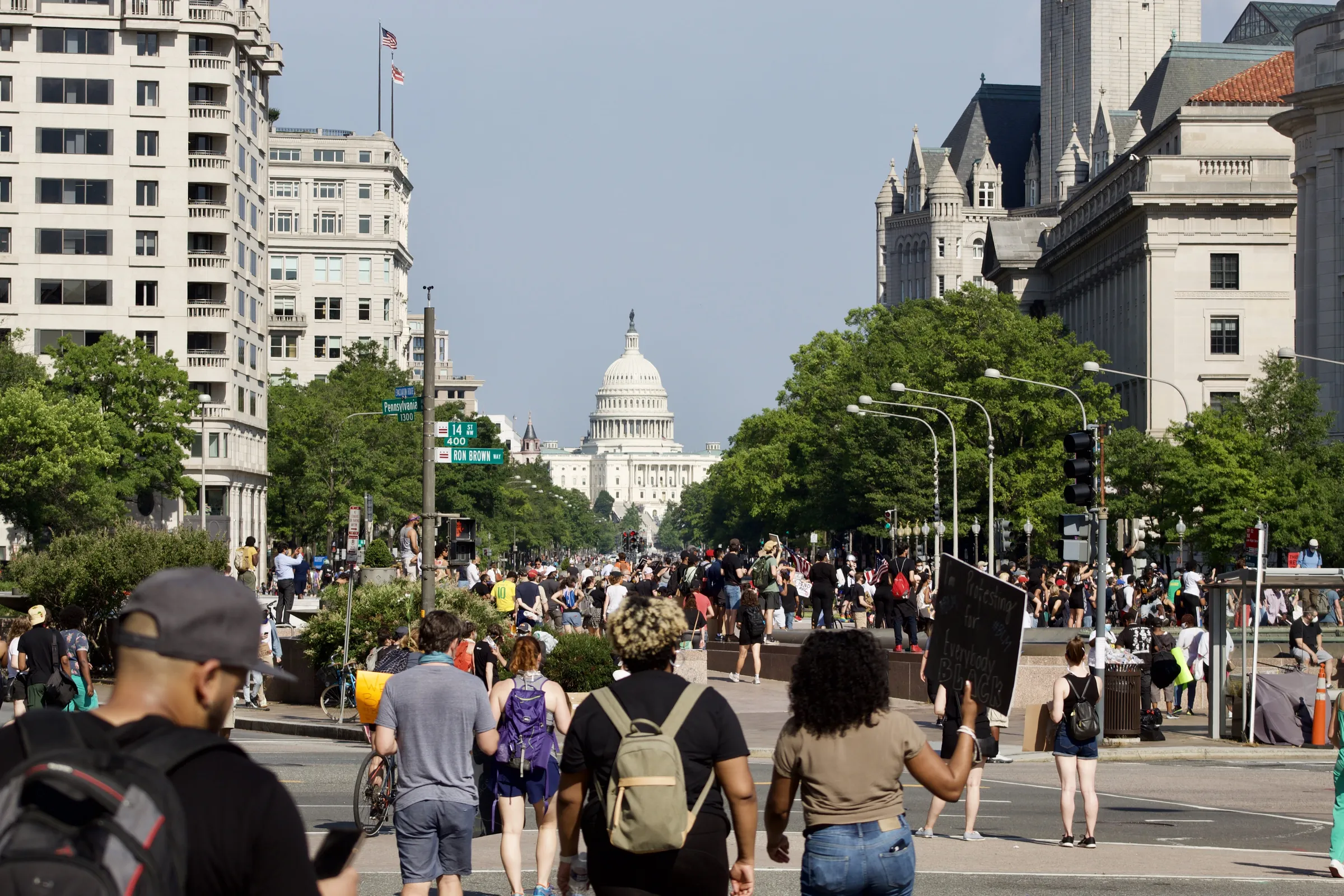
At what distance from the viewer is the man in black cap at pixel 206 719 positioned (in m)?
3.40

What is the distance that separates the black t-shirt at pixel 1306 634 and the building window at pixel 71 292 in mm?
55326

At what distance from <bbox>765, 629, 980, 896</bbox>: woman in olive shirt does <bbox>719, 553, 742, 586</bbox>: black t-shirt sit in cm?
2943

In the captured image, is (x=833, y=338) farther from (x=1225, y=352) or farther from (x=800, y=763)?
(x=800, y=763)

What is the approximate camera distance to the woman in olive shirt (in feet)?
23.0

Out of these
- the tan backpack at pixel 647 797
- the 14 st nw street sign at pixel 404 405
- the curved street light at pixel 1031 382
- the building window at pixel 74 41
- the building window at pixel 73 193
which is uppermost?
the building window at pixel 74 41

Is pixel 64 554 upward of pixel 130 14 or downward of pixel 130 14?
downward

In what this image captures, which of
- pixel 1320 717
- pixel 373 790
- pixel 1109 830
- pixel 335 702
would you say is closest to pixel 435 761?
pixel 373 790

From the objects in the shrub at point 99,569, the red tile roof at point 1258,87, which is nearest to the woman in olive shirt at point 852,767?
the shrub at point 99,569

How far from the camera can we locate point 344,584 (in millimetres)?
28016

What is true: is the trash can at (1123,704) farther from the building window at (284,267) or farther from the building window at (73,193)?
the building window at (284,267)

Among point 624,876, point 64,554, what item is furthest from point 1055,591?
point 624,876

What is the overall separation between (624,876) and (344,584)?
2180cm

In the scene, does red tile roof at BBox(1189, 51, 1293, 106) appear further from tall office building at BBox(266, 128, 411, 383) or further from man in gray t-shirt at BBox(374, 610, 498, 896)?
man in gray t-shirt at BBox(374, 610, 498, 896)

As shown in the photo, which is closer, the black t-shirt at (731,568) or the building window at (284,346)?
the black t-shirt at (731,568)
